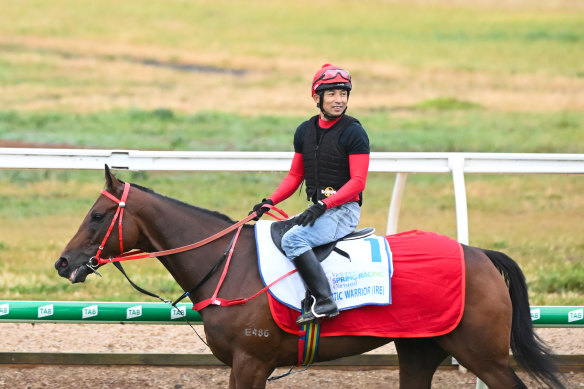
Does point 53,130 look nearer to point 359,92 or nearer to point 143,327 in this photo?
point 359,92

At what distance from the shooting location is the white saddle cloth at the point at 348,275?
18.9ft

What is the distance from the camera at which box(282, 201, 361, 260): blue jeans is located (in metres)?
5.72

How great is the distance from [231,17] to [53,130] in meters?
21.3

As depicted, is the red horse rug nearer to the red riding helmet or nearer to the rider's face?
the rider's face

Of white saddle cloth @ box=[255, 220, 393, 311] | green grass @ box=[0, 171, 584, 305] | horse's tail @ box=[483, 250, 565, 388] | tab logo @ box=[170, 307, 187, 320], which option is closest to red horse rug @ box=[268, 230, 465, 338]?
white saddle cloth @ box=[255, 220, 393, 311]

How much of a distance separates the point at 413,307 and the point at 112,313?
275cm

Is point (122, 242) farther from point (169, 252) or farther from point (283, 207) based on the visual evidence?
point (283, 207)

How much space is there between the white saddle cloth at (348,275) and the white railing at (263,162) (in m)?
1.34

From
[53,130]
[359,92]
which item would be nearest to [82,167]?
[53,130]

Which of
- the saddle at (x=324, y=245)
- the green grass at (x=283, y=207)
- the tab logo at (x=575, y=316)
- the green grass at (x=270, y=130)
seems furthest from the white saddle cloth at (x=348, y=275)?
the green grass at (x=270, y=130)

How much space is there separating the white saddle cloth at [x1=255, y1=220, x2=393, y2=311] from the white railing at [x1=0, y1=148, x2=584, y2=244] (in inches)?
52.8

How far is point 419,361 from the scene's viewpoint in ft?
20.1

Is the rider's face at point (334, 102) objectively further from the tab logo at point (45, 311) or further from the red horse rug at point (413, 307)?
the tab logo at point (45, 311)

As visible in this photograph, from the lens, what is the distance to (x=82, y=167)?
7051 mm
